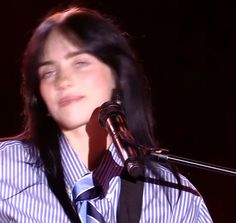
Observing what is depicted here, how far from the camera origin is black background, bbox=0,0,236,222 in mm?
2328

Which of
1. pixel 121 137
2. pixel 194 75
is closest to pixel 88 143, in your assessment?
pixel 121 137

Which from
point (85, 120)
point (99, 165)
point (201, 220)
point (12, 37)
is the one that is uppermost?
point (12, 37)

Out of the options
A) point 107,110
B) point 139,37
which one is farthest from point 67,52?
point 139,37

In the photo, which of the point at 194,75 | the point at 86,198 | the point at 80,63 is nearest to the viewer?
the point at 86,198

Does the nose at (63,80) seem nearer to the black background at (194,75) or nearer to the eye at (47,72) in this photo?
the eye at (47,72)

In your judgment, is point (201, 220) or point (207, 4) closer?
point (201, 220)

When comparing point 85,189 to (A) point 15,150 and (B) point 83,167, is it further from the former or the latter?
(A) point 15,150

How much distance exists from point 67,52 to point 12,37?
2.55 ft

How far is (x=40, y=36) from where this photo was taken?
147cm

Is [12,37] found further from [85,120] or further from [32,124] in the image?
[85,120]

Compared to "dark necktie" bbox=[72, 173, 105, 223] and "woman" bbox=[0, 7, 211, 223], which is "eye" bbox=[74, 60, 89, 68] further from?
"dark necktie" bbox=[72, 173, 105, 223]

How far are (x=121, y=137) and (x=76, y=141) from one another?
15.0 inches

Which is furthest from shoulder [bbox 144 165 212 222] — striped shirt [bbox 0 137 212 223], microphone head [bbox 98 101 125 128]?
microphone head [bbox 98 101 125 128]

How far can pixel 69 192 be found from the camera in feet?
4.33
